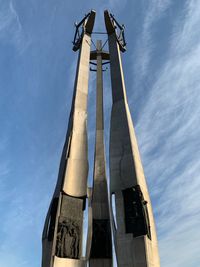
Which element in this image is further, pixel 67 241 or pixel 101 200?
pixel 101 200

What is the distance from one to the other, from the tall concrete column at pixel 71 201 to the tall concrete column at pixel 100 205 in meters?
1.55

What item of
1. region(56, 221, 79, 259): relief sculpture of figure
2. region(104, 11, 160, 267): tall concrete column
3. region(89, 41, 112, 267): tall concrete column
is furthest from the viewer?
region(89, 41, 112, 267): tall concrete column

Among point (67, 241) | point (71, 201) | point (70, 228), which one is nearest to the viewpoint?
point (67, 241)

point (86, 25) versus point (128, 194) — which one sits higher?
point (86, 25)

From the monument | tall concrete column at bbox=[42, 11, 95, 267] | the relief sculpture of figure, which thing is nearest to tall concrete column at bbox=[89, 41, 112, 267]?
the monument

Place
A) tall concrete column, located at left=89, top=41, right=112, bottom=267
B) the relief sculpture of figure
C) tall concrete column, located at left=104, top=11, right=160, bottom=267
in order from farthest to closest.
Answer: tall concrete column, located at left=89, top=41, right=112, bottom=267, tall concrete column, located at left=104, top=11, right=160, bottom=267, the relief sculpture of figure

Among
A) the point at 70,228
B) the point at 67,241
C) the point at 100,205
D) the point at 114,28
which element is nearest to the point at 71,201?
the point at 70,228

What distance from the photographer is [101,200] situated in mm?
12734

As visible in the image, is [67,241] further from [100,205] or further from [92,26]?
[92,26]

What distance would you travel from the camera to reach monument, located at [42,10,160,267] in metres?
9.85

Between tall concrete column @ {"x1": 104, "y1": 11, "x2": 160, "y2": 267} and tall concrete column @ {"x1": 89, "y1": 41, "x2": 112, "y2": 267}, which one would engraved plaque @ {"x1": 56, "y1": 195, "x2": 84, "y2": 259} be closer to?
tall concrete column @ {"x1": 104, "y1": 11, "x2": 160, "y2": 267}

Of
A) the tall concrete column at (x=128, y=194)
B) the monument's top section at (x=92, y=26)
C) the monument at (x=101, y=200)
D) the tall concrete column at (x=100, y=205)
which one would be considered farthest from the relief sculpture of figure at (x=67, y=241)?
the monument's top section at (x=92, y=26)

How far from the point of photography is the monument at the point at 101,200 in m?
9.85

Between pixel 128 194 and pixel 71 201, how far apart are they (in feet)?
6.91
